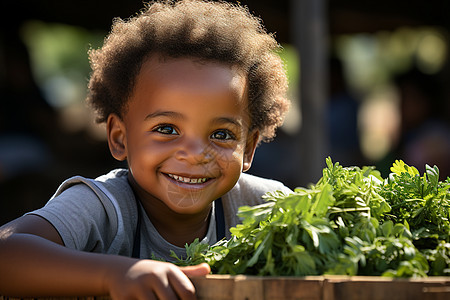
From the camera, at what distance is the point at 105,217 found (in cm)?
174

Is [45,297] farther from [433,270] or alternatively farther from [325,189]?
[433,270]

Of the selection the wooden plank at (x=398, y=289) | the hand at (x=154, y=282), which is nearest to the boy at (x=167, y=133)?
the hand at (x=154, y=282)

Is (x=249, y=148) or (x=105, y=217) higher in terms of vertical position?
(x=249, y=148)

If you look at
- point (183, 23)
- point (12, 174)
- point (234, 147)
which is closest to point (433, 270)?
Result: point (234, 147)

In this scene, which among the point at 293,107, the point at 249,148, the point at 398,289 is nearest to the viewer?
the point at 398,289

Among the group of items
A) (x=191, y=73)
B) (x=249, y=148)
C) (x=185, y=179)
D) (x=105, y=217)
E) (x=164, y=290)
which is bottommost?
(x=164, y=290)

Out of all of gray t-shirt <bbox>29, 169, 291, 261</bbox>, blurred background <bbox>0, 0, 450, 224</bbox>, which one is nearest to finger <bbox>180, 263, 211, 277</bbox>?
gray t-shirt <bbox>29, 169, 291, 261</bbox>

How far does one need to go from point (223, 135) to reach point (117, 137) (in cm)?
38

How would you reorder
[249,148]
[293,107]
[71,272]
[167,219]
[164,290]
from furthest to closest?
1. [293,107]
2. [249,148]
3. [167,219]
4. [71,272]
5. [164,290]

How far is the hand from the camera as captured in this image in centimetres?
114

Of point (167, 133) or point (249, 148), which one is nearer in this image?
point (167, 133)

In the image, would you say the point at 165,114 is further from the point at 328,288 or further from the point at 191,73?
the point at 328,288

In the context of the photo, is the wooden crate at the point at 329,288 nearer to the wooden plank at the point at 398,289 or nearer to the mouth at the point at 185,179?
the wooden plank at the point at 398,289

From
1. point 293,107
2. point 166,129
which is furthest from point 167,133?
point 293,107
